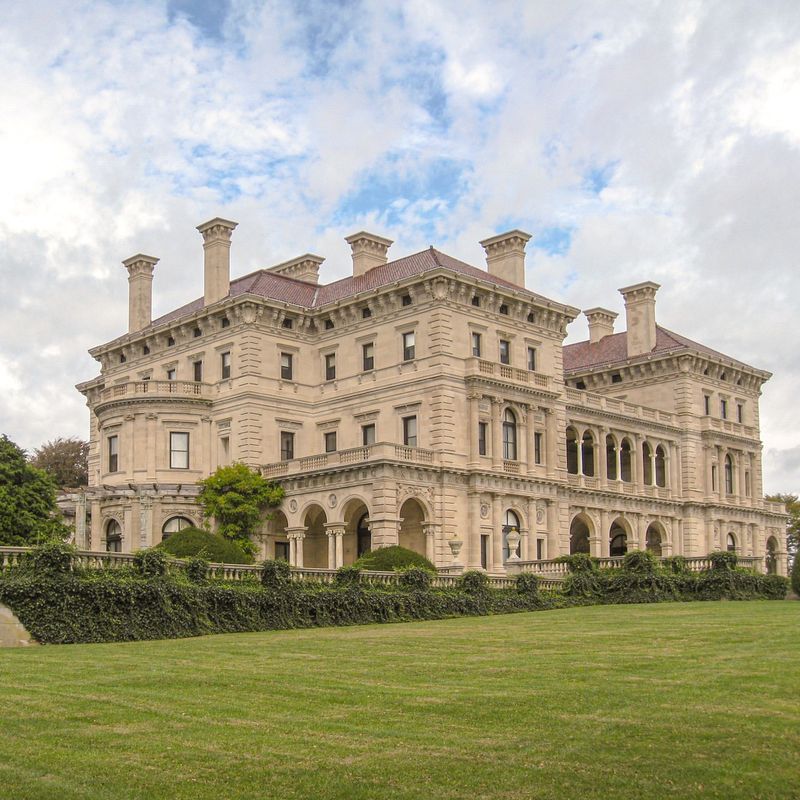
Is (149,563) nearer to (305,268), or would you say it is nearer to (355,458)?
(355,458)

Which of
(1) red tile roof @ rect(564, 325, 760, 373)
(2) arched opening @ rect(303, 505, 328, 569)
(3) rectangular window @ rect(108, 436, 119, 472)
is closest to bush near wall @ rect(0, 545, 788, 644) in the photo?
(2) arched opening @ rect(303, 505, 328, 569)

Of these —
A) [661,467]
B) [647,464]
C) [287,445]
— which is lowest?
[661,467]

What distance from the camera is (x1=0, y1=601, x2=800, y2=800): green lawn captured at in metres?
11.1

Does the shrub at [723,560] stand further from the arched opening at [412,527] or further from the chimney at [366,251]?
the chimney at [366,251]

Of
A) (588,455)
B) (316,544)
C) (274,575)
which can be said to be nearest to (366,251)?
(316,544)

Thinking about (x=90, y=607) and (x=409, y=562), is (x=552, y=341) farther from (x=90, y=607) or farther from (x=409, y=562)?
(x=90, y=607)

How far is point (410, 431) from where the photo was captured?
183ft

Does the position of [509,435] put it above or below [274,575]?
above

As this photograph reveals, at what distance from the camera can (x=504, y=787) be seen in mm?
10961

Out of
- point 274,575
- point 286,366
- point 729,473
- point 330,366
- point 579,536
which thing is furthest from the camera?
point 729,473

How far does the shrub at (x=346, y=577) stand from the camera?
34.3m

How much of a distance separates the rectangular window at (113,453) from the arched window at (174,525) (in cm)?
454

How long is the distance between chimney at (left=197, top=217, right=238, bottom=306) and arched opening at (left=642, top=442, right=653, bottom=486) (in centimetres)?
2729

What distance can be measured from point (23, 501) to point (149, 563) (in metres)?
17.0
